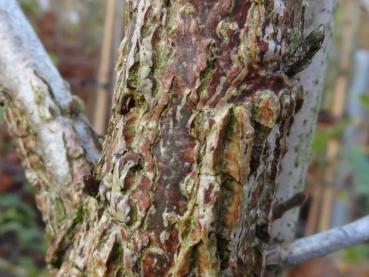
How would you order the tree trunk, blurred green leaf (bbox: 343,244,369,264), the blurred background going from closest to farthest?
the tree trunk → the blurred background → blurred green leaf (bbox: 343,244,369,264)

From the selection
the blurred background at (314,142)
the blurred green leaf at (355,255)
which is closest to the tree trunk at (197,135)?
the blurred background at (314,142)

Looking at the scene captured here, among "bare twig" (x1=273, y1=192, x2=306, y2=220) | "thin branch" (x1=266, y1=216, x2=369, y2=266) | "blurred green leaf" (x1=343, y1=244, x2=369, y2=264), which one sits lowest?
"blurred green leaf" (x1=343, y1=244, x2=369, y2=264)

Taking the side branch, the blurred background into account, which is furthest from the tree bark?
the blurred background

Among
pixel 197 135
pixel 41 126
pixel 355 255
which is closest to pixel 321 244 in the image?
pixel 197 135

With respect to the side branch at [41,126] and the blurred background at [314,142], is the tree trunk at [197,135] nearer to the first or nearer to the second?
the side branch at [41,126]

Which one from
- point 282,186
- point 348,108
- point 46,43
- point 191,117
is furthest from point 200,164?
point 46,43

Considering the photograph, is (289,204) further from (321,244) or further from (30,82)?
(30,82)

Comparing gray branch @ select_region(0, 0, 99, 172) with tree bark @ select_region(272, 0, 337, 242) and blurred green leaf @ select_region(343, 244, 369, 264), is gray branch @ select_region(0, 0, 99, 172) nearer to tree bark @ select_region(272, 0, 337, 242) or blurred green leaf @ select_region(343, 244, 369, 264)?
tree bark @ select_region(272, 0, 337, 242)
